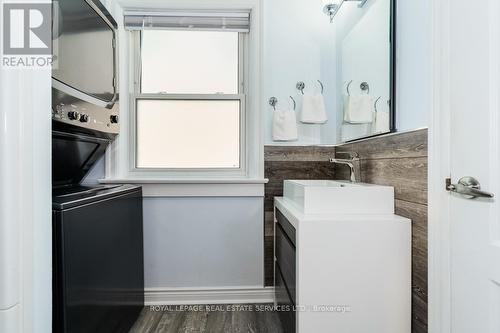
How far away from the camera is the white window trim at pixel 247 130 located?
6.37ft

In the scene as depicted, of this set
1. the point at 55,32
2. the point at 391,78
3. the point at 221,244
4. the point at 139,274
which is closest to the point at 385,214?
the point at 391,78

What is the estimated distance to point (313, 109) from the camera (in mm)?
1967

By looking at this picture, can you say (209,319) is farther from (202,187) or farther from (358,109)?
(358,109)

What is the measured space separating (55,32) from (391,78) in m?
1.49

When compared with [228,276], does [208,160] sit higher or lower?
higher

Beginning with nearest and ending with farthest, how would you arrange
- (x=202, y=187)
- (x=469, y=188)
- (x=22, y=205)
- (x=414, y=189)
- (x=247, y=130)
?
1. (x=22, y=205)
2. (x=469, y=188)
3. (x=414, y=189)
4. (x=202, y=187)
5. (x=247, y=130)

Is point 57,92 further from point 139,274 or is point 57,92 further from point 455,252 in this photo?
point 455,252

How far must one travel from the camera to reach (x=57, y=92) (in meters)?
1.14

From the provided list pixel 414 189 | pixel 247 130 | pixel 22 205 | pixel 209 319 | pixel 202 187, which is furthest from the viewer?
pixel 247 130

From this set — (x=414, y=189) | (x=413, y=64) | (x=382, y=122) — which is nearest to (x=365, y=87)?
(x=382, y=122)

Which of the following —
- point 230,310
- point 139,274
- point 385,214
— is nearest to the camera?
point 385,214

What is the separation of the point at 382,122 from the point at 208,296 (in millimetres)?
1609

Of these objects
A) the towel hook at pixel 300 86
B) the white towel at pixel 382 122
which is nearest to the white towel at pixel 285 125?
the towel hook at pixel 300 86

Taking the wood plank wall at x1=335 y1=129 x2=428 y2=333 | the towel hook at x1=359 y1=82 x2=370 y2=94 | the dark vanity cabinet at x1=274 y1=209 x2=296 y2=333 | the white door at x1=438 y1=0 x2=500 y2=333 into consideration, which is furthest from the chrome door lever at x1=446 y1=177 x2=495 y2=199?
the towel hook at x1=359 y1=82 x2=370 y2=94
